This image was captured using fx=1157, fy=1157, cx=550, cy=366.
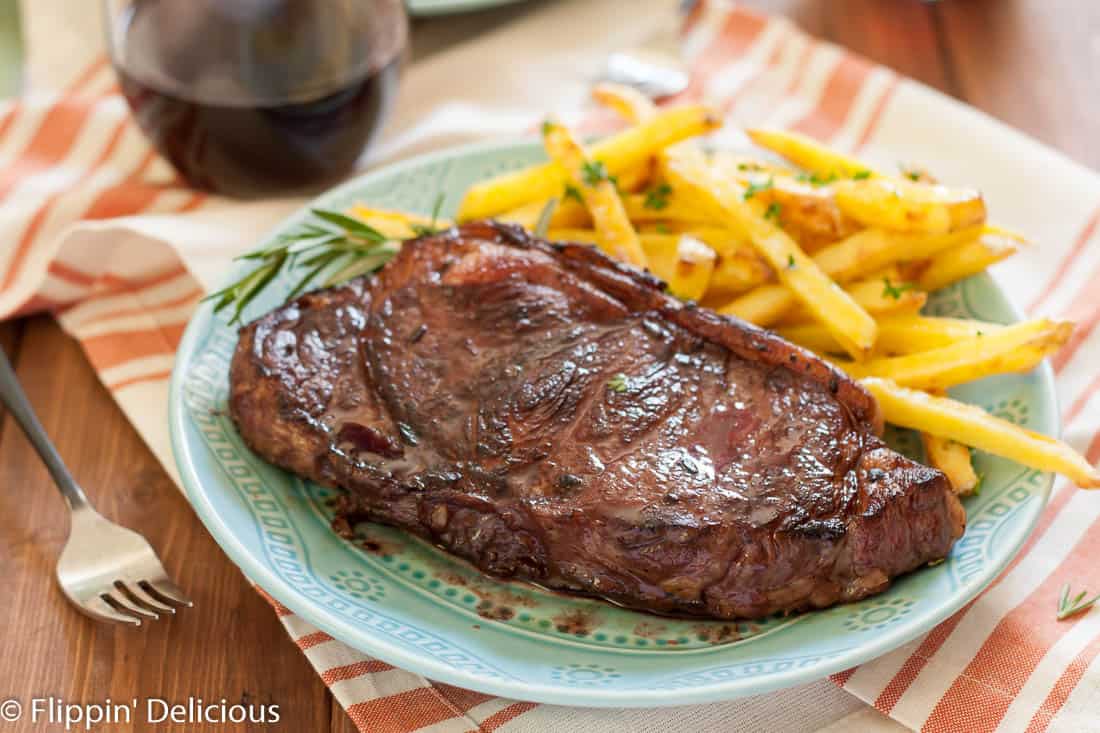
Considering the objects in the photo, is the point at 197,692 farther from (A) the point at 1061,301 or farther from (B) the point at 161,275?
(A) the point at 1061,301

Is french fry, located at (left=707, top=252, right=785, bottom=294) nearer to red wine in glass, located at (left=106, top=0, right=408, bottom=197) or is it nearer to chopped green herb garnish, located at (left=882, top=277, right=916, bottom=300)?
chopped green herb garnish, located at (left=882, top=277, right=916, bottom=300)

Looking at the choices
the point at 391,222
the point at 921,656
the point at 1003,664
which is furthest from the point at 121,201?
the point at 1003,664

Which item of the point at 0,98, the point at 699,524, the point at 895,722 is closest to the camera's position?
the point at 699,524

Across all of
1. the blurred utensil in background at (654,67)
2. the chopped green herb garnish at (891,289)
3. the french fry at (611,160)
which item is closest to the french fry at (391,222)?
the french fry at (611,160)

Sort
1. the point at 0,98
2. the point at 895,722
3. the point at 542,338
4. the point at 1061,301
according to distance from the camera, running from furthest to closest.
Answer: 1. the point at 0,98
2. the point at 1061,301
3. the point at 542,338
4. the point at 895,722

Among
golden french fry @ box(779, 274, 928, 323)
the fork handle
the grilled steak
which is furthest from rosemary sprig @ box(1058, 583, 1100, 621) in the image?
the fork handle

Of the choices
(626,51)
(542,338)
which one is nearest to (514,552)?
(542,338)
